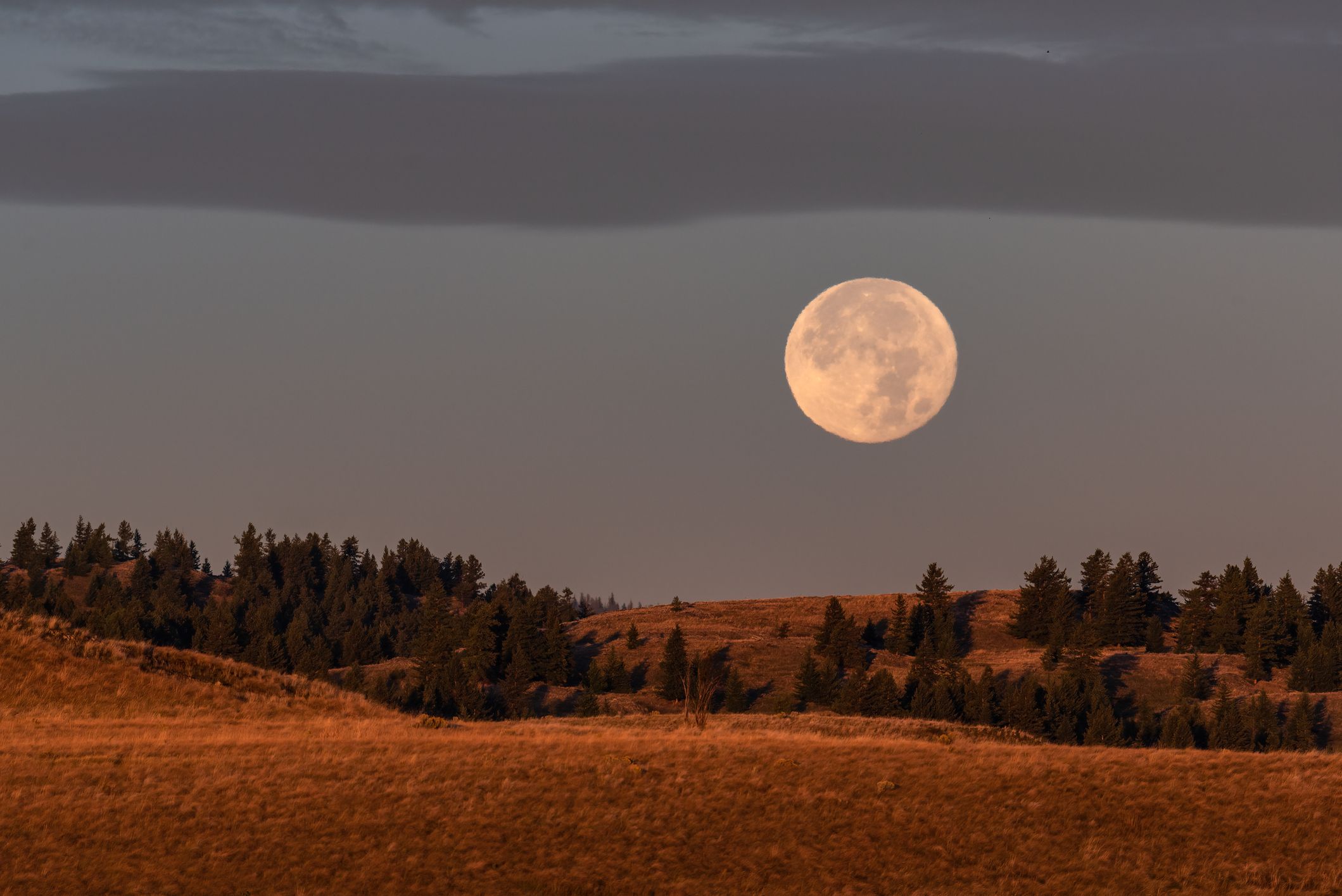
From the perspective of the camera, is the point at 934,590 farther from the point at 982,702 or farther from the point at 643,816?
the point at 643,816

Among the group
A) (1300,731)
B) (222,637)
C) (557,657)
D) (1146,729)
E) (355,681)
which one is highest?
(222,637)

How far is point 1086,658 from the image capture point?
122 m

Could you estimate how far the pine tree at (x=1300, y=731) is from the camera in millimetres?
102500

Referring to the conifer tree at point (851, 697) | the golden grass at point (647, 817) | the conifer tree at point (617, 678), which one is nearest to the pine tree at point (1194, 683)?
the conifer tree at point (851, 697)

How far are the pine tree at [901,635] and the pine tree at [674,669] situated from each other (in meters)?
27.0

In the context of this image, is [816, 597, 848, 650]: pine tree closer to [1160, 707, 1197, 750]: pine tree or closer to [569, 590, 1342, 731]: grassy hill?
[569, 590, 1342, 731]: grassy hill

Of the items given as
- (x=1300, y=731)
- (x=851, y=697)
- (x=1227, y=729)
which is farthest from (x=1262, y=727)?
(x=851, y=697)

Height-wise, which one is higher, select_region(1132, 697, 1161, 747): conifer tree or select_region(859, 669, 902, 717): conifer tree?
select_region(859, 669, 902, 717): conifer tree

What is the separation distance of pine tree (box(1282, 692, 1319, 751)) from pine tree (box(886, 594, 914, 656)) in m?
40.7

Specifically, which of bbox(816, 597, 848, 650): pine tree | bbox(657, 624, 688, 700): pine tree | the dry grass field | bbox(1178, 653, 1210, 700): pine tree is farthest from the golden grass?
bbox(816, 597, 848, 650): pine tree

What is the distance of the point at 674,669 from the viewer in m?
124

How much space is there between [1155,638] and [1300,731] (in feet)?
130

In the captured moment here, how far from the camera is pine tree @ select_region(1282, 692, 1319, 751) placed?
336 ft

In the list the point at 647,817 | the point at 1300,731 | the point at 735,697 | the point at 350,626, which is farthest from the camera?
the point at 350,626
